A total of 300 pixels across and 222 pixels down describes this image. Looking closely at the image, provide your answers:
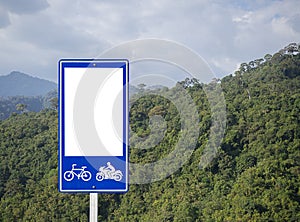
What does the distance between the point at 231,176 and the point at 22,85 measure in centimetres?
1522

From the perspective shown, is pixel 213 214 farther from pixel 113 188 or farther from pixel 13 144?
pixel 113 188

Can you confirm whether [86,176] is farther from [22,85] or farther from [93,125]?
[22,85]

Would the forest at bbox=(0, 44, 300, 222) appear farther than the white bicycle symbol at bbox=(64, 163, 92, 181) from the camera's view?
Yes

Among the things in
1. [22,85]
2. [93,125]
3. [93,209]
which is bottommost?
[93,209]

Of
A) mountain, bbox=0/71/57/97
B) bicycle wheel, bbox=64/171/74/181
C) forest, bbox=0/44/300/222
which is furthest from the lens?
mountain, bbox=0/71/57/97

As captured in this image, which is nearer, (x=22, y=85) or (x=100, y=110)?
(x=100, y=110)

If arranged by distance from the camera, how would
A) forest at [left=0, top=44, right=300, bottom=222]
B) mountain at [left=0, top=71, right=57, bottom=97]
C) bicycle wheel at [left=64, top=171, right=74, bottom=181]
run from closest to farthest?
bicycle wheel at [left=64, top=171, right=74, bottom=181], forest at [left=0, top=44, right=300, bottom=222], mountain at [left=0, top=71, right=57, bottom=97]

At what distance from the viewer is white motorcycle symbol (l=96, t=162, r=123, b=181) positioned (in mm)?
1188

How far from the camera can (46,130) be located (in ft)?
32.3

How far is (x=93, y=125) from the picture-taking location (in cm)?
122

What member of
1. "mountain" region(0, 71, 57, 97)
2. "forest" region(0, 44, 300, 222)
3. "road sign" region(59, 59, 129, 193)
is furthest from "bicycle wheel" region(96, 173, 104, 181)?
"mountain" region(0, 71, 57, 97)

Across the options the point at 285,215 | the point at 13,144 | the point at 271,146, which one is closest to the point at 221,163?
the point at 271,146

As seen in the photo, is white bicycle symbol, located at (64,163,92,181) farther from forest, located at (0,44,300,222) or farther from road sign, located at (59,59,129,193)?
forest, located at (0,44,300,222)

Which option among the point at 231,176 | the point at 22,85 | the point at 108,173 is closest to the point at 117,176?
the point at 108,173
